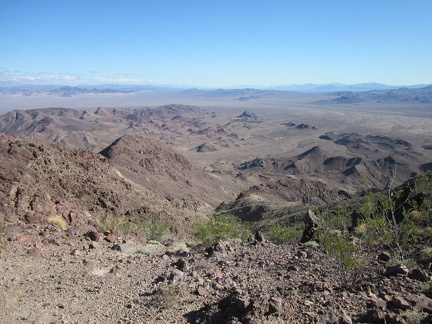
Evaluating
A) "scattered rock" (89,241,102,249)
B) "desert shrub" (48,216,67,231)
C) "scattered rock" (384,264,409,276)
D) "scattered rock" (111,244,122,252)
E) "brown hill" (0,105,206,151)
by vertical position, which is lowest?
"brown hill" (0,105,206,151)

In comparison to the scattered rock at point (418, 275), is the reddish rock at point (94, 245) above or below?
below

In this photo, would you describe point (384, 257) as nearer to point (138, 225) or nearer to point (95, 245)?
point (95, 245)

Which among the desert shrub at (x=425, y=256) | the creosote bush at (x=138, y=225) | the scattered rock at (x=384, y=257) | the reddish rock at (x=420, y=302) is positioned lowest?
the creosote bush at (x=138, y=225)

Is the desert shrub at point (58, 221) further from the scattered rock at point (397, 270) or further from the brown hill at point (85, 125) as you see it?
the brown hill at point (85, 125)

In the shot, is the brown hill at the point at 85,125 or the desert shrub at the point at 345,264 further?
the brown hill at the point at 85,125

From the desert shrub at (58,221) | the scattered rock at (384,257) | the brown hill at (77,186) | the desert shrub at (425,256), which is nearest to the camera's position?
the desert shrub at (425,256)

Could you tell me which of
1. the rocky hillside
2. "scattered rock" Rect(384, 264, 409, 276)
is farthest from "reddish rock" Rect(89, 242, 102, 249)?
the rocky hillside

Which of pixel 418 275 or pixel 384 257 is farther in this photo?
pixel 384 257

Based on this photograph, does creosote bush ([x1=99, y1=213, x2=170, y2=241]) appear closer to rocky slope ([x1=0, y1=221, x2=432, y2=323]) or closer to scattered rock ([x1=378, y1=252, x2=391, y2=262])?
rocky slope ([x1=0, y1=221, x2=432, y2=323])

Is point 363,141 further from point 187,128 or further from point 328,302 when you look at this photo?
point 328,302

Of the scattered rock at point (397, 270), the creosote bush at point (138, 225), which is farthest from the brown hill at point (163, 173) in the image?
the scattered rock at point (397, 270)

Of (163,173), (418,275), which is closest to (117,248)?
(418,275)

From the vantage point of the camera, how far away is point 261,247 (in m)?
11.5

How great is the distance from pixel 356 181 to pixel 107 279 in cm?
5862
